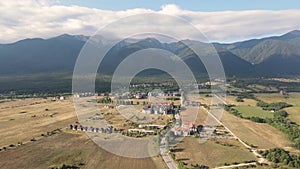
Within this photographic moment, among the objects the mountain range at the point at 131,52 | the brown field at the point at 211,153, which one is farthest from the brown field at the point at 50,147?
the mountain range at the point at 131,52

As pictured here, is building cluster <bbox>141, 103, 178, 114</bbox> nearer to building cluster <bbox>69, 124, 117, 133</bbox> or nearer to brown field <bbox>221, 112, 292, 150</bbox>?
brown field <bbox>221, 112, 292, 150</bbox>

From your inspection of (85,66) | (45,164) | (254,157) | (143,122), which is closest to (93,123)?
(143,122)

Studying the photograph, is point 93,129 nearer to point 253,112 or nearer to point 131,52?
point 253,112

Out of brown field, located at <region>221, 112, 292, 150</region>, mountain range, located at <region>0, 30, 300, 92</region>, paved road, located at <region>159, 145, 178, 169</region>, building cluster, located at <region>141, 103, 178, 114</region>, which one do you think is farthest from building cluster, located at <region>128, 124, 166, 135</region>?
mountain range, located at <region>0, 30, 300, 92</region>

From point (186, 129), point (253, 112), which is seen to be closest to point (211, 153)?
point (186, 129)

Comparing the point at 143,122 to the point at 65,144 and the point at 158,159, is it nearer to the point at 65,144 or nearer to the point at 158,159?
the point at 65,144
